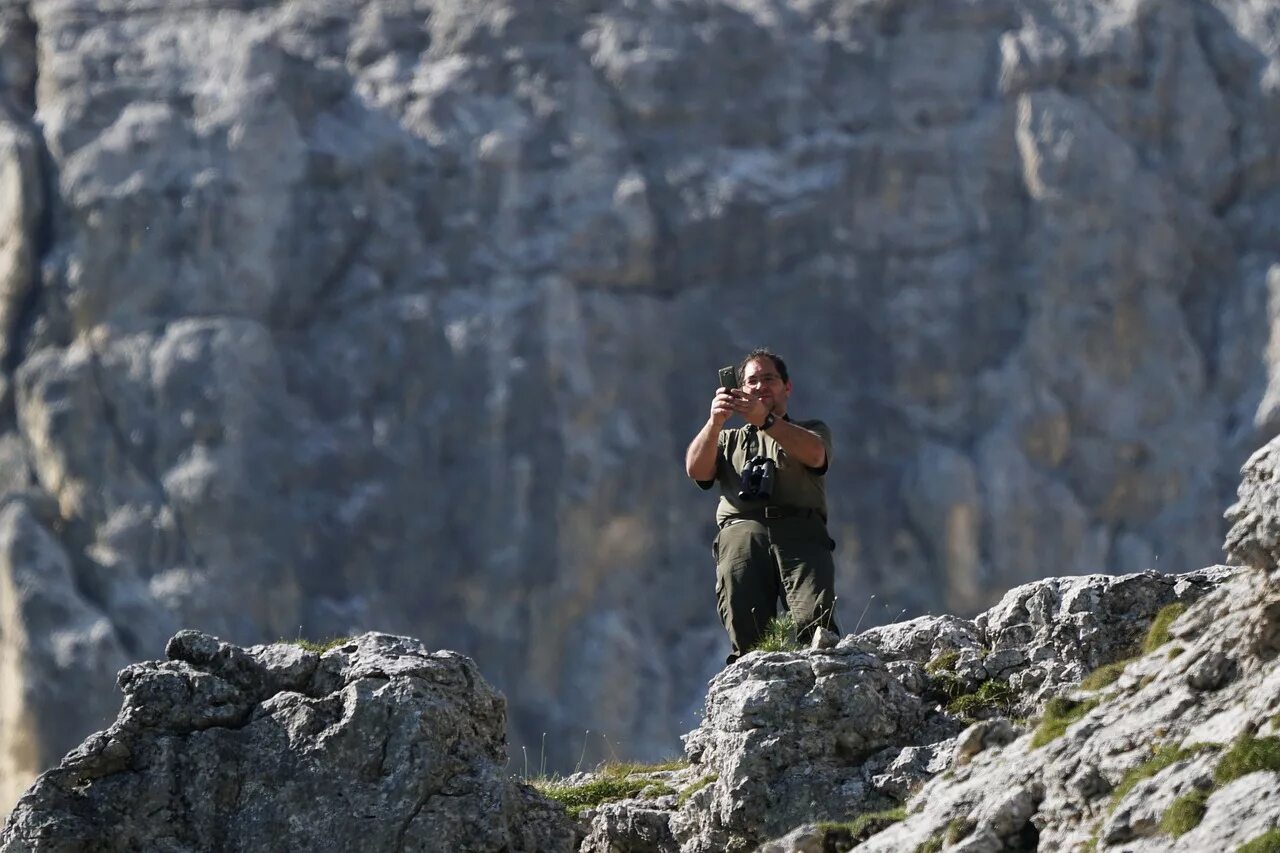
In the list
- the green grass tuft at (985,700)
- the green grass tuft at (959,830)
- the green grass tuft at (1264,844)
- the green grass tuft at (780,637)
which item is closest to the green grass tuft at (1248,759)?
the green grass tuft at (1264,844)

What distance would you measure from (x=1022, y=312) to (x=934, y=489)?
215 inches

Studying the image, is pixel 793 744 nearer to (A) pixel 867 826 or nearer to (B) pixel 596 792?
(A) pixel 867 826

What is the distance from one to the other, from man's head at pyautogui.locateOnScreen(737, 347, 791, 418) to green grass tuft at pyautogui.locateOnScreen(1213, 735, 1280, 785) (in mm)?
4754

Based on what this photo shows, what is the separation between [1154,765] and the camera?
5.99 metres

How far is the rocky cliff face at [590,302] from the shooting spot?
53.2 metres

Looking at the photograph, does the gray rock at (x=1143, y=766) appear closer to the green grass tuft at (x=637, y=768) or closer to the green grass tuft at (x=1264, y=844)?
the green grass tuft at (x=1264, y=844)

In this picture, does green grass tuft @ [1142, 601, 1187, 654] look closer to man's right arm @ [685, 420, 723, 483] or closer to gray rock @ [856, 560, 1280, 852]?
gray rock @ [856, 560, 1280, 852]

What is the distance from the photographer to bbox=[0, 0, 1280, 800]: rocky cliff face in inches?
2093

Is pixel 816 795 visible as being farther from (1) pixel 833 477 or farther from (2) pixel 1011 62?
(2) pixel 1011 62

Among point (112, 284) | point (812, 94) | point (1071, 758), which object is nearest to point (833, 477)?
point (812, 94)

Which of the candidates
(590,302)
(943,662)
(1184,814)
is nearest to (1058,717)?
(1184,814)

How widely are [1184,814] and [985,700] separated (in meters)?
3.19

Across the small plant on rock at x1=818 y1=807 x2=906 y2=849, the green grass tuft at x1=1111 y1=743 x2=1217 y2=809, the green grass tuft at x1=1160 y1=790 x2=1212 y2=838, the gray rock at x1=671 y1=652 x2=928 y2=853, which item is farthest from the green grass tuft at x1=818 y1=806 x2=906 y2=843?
the green grass tuft at x1=1160 y1=790 x2=1212 y2=838

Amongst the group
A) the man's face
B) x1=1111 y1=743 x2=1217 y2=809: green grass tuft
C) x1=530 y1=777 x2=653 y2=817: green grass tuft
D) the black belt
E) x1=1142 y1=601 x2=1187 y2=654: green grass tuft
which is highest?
the man's face
